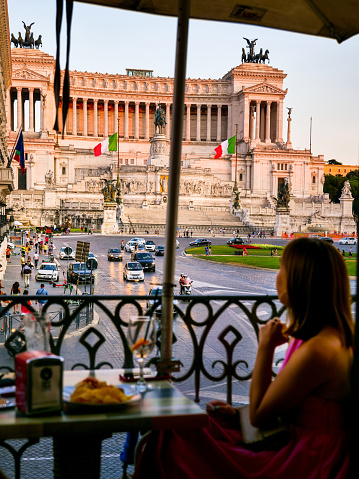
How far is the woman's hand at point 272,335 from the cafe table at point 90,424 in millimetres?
499

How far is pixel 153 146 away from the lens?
83.2m

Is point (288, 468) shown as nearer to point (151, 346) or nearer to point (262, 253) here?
point (151, 346)

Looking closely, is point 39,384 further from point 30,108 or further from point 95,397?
point 30,108

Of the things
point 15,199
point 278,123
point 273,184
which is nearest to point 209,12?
point 15,199

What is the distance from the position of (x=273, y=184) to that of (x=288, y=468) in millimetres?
87643

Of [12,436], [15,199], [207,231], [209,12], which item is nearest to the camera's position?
[12,436]

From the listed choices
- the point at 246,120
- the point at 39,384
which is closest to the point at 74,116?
the point at 246,120

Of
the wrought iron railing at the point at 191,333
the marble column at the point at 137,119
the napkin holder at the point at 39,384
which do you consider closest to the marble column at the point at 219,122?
the marble column at the point at 137,119

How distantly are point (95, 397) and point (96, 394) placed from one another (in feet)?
0.06

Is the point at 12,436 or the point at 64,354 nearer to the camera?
the point at 12,436

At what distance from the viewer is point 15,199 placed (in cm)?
7162

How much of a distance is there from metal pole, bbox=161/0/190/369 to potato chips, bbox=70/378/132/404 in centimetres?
105

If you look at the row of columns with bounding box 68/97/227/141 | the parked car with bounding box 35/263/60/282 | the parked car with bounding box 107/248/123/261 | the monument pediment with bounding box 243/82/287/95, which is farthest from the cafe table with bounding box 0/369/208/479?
the row of columns with bounding box 68/97/227/141

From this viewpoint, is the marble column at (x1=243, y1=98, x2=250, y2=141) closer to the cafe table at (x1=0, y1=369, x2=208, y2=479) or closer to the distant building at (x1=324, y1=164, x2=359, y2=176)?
the distant building at (x1=324, y1=164, x2=359, y2=176)
